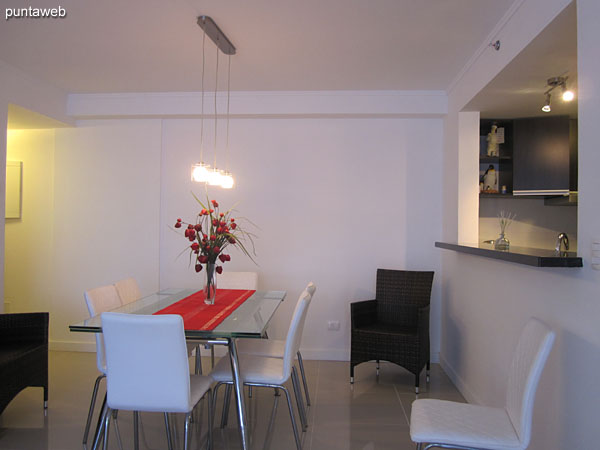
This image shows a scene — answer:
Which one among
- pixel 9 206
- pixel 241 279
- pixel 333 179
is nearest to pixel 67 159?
pixel 9 206

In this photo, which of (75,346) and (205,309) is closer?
(205,309)

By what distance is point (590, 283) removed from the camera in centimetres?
172

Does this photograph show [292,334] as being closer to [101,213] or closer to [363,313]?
[363,313]

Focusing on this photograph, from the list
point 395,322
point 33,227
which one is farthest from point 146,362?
point 33,227

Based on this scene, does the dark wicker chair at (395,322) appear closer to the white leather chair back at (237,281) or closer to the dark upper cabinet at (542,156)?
the white leather chair back at (237,281)

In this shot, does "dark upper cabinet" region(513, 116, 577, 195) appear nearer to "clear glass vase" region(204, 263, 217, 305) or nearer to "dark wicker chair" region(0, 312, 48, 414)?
"clear glass vase" region(204, 263, 217, 305)

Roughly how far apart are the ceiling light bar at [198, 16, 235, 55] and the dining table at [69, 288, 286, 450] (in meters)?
1.80

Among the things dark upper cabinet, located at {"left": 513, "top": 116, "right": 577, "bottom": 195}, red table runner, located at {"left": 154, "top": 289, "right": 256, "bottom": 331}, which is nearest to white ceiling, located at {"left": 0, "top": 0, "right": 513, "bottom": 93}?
dark upper cabinet, located at {"left": 513, "top": 116, "right": 577, "bottom": 195}

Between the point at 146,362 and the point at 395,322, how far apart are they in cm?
261

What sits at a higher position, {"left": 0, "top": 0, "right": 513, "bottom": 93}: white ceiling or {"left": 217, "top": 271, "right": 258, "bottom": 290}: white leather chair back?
{"left": 0, "top": 0, "right": 513, "bottom": 93}: white ceiling

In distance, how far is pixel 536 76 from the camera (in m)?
2.78

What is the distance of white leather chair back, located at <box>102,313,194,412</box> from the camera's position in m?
1.94

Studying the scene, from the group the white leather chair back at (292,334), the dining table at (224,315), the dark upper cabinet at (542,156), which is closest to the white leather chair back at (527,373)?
the white leather chair back at (292,334)

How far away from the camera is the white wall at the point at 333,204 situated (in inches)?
172
